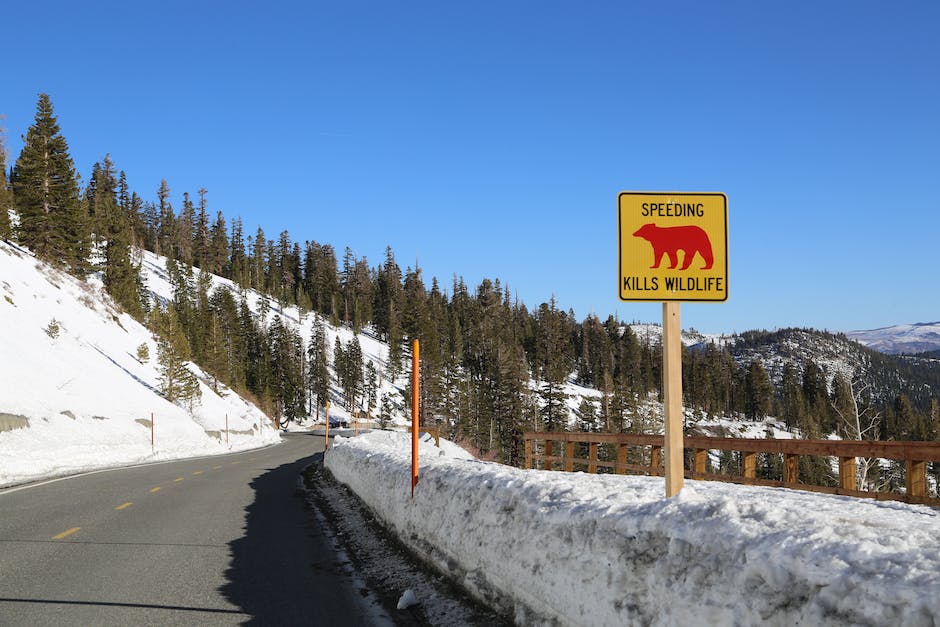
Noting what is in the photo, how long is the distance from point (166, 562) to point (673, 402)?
628 cm

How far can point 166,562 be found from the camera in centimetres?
796

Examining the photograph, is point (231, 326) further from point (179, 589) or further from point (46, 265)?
point (179, 589)

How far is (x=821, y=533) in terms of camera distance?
3457 mm

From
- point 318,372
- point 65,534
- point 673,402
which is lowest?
point 65,534

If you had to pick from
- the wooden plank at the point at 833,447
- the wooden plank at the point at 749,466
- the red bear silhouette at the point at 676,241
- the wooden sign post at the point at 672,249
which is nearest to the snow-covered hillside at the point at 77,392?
the wooden plank at the point at 833,447

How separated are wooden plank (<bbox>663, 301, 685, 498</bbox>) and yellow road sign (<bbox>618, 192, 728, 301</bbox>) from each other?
245 mm

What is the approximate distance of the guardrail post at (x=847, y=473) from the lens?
847 centimetres

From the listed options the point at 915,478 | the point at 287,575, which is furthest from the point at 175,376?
the point at 915,478

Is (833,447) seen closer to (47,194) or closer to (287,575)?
(287,575)

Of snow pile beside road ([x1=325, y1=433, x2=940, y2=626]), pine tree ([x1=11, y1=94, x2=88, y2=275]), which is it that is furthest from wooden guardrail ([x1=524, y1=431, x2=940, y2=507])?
pine tree ([x1=11, y1=94, x2=88, y2=275])

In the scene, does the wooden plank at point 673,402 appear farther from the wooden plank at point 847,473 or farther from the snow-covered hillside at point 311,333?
the snow-covered hillside at point 311,333

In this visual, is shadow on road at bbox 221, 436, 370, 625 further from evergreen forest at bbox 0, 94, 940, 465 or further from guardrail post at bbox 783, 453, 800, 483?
evergreen forest at bbox 0, 94, 940, 465

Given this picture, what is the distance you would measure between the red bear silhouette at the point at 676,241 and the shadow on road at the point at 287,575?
4114 mm

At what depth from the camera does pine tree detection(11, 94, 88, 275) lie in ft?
173
